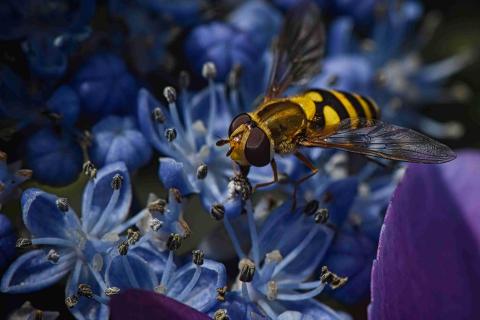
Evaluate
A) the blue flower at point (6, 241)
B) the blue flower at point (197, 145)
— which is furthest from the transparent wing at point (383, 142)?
the blue flower at point (6, 241)

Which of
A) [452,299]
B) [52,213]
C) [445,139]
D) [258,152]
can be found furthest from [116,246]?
[445,139]

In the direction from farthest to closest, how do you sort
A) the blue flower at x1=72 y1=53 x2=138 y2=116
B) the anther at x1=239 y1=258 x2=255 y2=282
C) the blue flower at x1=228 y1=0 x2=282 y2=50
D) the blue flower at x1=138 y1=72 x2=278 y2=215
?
the blue flower at x1=228 y1=0 x2=282 y2=50 → the blue flower at x1=72 y1=53 x2=138 y2=116 → the blue flower at x1=138 y1=72 x2=278 y2=215 → the anther at x1=239 y1=258 x2=255 y2=282

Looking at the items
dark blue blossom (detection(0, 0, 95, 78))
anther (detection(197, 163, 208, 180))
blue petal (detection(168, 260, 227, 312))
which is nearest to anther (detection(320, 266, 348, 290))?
blue petal (detection(168, 260, 227, 312))

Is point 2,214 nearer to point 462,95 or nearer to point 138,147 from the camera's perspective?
point 138,147

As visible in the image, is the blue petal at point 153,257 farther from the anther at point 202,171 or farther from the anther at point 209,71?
the anther at point 209,71

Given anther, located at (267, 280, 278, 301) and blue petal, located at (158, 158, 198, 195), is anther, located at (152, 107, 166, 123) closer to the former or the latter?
blue petal, located at (158, 158, 198, 195)

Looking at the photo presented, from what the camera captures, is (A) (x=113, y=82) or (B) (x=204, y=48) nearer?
(A) (x=113, y=82)

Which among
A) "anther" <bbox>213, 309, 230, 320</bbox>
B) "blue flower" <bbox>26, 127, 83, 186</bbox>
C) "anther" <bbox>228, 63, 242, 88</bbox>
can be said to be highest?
"anther" <bbox>228, 63, 242, 88</bbox>
